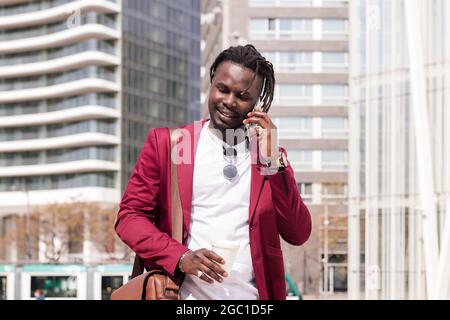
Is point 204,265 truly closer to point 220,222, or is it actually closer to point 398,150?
point 220,222

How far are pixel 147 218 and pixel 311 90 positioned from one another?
5759 centimetres

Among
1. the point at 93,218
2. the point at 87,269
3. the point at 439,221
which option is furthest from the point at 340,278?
the point at 439,221

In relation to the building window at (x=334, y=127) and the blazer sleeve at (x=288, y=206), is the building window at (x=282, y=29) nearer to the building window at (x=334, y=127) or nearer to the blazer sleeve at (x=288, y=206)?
the building window at (x=334, y=127)

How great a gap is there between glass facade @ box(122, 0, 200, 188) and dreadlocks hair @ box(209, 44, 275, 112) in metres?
71.1

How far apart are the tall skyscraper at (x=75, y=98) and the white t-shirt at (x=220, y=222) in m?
69.2

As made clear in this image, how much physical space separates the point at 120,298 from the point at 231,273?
0.85 ft

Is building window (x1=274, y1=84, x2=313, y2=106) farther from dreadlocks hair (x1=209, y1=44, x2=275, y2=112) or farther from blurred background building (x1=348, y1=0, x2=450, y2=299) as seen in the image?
→ dreadlocks hair (x1=209, y1=44, x2=275, y2=112)

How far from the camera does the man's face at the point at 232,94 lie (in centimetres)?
216

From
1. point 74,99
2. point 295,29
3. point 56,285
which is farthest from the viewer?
point 74,99

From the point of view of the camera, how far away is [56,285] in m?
29.7

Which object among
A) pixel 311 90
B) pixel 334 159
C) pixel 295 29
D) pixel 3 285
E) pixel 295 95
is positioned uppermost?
pixel 295 29

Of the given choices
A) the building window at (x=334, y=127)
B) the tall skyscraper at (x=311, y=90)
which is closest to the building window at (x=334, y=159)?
the tall skyscraper at (x=311, y=90)

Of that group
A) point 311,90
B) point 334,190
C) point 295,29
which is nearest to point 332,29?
point 295,29

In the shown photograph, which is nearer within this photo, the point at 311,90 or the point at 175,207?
the point at 175,207
